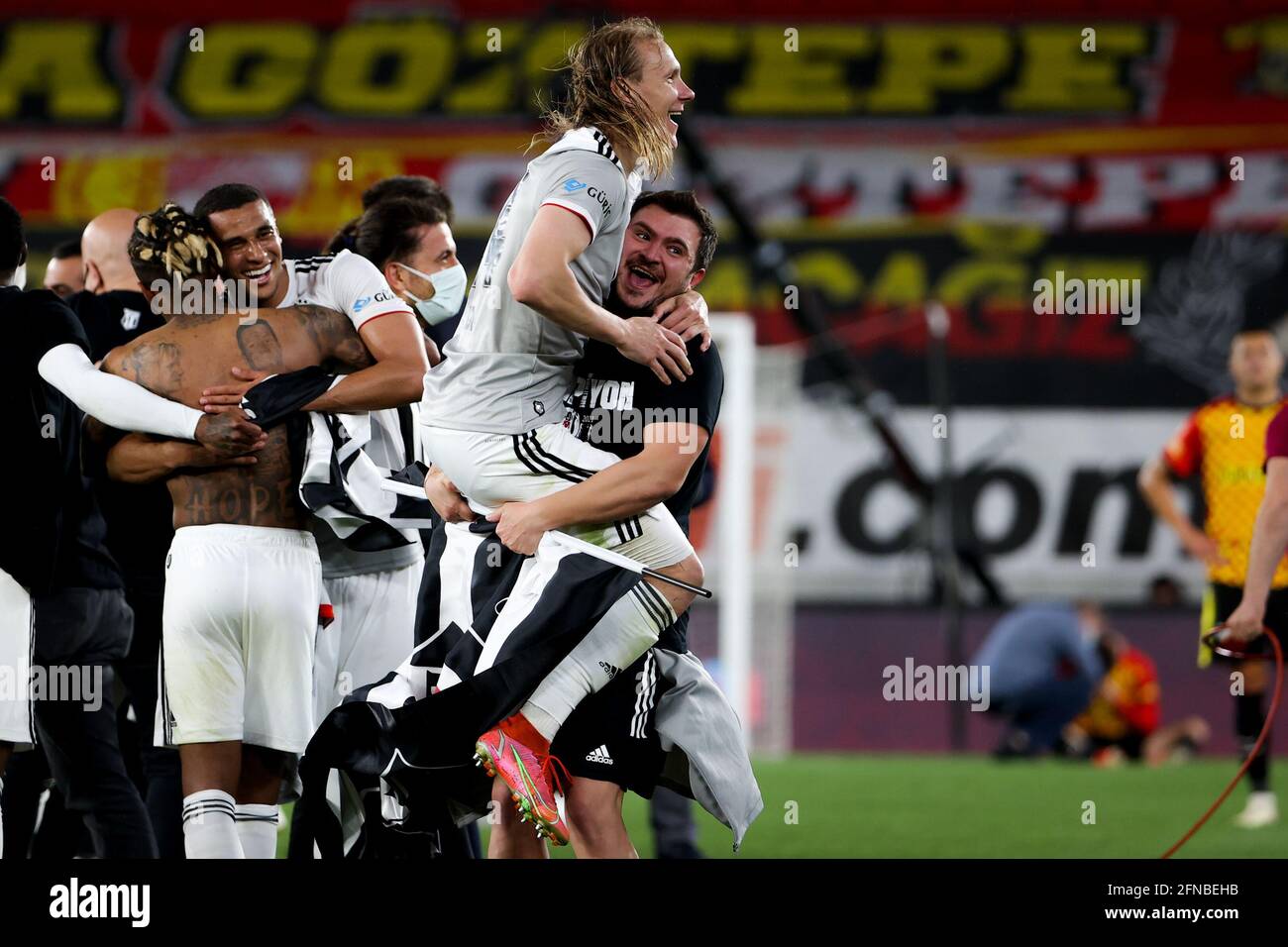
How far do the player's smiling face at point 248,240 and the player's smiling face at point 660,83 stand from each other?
1.03m

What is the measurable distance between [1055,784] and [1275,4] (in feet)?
37.1

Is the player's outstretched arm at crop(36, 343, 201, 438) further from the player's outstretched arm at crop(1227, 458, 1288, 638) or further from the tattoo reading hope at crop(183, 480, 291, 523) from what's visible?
the player's outstretched arm at crop(1227, 458, 1288, 638)

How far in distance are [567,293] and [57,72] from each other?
650 inches

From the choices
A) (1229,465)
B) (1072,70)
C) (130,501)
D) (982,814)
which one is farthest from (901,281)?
(130,501)

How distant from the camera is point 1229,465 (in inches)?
336

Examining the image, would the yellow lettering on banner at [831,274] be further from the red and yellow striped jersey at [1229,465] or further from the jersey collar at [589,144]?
the jersey collar at [589,144]

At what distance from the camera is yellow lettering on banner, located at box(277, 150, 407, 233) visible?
17.7m

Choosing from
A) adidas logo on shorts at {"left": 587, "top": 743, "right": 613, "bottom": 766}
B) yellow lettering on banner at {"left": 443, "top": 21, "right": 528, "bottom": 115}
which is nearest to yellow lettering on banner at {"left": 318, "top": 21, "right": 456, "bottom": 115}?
yellow lettering on banner at {"left": 443, "top": 21, "right": 528, "bottom": 115}

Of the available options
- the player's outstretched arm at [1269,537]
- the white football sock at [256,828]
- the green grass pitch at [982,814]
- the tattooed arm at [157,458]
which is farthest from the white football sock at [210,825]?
the player's outstretched arm at [1269,537]

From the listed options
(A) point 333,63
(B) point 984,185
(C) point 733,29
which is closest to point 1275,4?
(B) point 984,185

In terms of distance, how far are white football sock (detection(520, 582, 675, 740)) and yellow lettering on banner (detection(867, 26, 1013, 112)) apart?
1493 centimetres

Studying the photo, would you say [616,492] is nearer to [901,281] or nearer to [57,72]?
[901,281]
